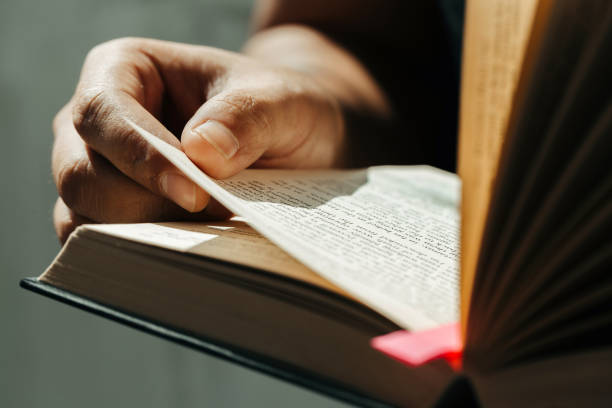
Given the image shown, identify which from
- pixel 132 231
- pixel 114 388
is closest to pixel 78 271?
pixel 132 231

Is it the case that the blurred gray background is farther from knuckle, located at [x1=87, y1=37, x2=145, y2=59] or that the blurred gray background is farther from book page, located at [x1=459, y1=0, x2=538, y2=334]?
book page, located at [x1=459, y1=0, x2=538, y2=334]

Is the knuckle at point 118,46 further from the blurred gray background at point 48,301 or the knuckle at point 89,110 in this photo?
the blurred gray background at point 48,301

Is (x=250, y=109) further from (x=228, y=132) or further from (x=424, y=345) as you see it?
(x=424, y=345)

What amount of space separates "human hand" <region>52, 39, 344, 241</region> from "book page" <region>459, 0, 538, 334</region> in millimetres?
235

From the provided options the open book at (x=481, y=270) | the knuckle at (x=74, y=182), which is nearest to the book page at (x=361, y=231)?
the open book at (x=481, y=270)

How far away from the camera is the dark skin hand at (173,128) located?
1.53 feet

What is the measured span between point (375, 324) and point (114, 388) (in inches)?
39.3

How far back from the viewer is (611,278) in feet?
0.93

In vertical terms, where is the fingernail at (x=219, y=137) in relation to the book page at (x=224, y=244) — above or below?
above

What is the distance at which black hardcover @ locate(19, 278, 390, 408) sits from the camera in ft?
0.98

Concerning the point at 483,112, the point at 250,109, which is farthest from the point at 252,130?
the point at 483,112

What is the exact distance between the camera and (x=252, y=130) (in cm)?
52

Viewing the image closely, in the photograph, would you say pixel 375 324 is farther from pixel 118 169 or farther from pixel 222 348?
pixel 118 169

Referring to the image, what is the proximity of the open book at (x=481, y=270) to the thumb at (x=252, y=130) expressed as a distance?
9 centimetres
